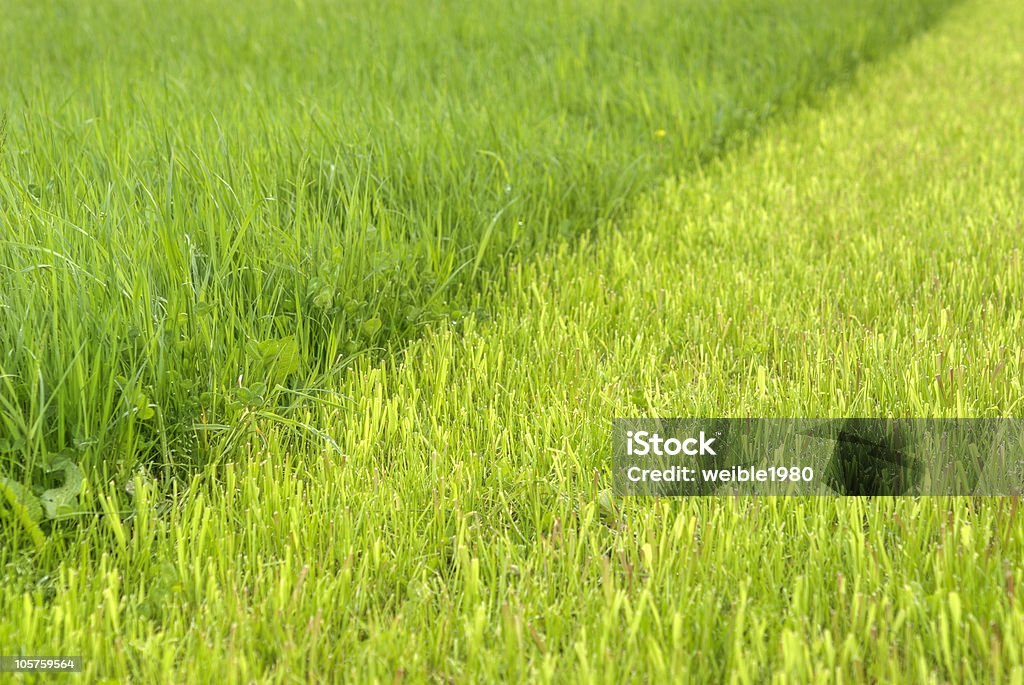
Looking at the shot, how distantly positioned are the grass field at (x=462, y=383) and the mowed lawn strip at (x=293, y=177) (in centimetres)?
2

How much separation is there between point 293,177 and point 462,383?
4.05 feet

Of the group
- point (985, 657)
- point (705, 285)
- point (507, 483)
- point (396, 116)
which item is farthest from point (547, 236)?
point (985, 657)

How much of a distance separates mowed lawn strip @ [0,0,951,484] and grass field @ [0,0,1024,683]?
2 centimetres

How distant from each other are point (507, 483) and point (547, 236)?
1.76 meters

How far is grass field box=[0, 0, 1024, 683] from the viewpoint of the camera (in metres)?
1.55

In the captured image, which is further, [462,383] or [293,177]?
[293,177]

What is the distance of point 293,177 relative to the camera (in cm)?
322

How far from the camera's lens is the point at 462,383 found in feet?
7.89

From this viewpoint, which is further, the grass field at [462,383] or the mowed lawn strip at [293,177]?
the mowed lawn strip at [293,177]

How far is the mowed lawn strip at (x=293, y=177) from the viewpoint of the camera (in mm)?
2021

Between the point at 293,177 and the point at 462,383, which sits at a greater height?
the point at 293,177

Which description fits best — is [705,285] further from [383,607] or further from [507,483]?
[383,607]

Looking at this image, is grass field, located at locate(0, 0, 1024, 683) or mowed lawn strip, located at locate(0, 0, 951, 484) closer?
grass field, located at locate(0, 0, 1024, 683)

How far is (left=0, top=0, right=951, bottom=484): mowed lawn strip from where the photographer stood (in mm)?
2021
